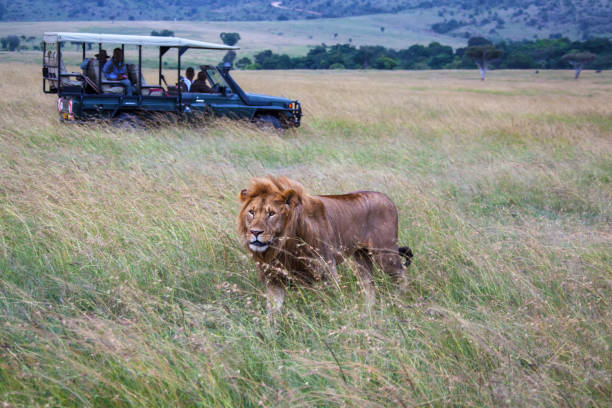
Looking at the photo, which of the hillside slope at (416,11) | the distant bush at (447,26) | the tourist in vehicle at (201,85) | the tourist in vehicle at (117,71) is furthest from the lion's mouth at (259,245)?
the distant bush at (447,26)

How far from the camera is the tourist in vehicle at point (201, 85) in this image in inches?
435

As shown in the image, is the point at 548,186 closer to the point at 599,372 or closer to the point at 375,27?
the point at 599,372

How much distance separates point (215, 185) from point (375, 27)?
159971 mm

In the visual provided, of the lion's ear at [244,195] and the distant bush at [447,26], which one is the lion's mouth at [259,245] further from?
the distant bush at [447,26]

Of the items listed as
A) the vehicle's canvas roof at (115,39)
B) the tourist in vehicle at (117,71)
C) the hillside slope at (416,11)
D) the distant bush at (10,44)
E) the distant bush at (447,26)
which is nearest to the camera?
the vehicle's canvas roof at (115,39)

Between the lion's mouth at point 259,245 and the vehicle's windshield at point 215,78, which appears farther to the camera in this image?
the vehicle's windshield at point 215,78

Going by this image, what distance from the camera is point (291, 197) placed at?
3305 mm

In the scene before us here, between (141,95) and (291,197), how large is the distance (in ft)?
25.4

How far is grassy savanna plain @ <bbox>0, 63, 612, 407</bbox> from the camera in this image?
2.53 meters

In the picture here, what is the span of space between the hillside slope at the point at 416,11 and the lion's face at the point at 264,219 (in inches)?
5516

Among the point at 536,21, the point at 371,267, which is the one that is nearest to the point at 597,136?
the point at 371,267

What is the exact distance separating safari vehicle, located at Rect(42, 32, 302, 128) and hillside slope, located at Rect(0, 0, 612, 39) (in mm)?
132950

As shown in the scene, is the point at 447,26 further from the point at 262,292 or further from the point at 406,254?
the point at 262,292

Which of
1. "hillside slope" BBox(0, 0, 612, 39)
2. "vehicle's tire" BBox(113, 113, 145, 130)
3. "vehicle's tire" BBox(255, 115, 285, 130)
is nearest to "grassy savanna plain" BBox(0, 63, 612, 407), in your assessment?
"vehicle's tire" BBox(113, 113, 145, 130)
